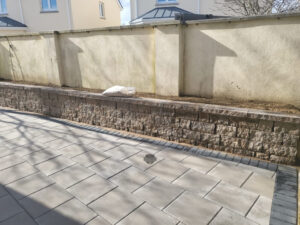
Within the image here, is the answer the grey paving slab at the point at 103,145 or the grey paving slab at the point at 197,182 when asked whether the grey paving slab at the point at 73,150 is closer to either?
the grey paving slab at the point at 103,145

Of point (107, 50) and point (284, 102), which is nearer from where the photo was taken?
point (284, 102)

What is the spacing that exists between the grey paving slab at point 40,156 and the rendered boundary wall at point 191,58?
2.28 metres

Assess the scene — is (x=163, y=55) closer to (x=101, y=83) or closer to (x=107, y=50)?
(x=107, y=50)

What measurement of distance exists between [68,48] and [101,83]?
140 centimetres

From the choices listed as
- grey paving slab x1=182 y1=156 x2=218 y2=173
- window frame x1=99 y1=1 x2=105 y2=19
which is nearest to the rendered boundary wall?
grey paving slab x1=182 y1=156 x2=218 y2=173

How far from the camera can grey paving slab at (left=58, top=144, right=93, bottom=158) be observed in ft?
12.7

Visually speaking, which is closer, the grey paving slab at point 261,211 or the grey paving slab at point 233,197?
the grey paving slab at point 261,211

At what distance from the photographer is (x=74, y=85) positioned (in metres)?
6.37

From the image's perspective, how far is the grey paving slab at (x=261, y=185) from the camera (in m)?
2.75

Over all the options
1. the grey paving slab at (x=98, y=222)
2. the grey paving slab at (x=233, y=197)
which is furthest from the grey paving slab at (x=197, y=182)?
the grey paving slab at (x=98, y=222)

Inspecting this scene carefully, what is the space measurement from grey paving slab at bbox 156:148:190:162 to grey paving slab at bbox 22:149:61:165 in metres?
1.76

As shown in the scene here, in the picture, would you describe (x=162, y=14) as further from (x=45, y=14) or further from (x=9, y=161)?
(x=45, y=14)

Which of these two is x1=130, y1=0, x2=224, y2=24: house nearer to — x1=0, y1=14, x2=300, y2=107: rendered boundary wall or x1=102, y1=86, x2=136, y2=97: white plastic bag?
x1=0, y1=14, x2=300, y2=107: rendered boundary wall

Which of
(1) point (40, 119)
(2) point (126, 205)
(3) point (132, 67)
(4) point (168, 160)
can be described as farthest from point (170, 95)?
(1) point (40, 119)
